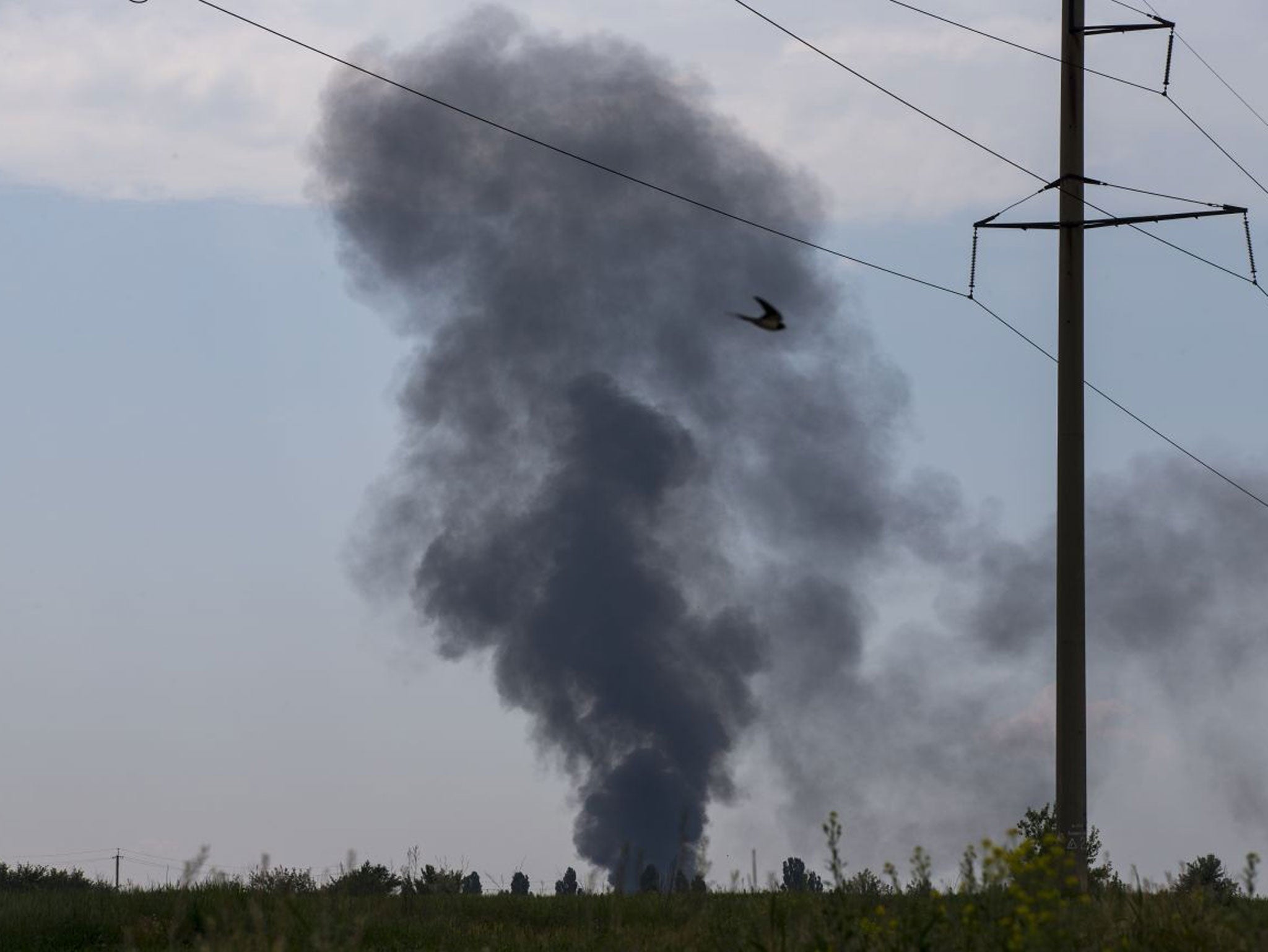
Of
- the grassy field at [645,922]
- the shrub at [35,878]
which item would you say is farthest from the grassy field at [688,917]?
the shrub at [35,878]

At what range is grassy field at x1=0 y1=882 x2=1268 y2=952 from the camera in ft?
35.9

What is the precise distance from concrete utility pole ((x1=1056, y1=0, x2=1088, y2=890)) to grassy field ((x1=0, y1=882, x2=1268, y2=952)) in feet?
7.69

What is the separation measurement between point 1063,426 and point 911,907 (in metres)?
10.3

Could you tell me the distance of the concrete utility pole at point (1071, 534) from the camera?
64.4 ft

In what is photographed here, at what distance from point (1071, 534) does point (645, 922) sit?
7644 millimetres

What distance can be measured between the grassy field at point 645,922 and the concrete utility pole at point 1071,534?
234cm

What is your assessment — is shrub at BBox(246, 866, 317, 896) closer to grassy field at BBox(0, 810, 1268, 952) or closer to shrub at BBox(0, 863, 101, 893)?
grassy field at BBox(0, 810, 1268, 952)

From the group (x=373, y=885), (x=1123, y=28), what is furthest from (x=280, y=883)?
(x=1123, y=28)

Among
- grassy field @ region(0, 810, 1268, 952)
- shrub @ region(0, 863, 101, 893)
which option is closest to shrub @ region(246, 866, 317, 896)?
grassy field @ region(0, 810, 1268, 952)

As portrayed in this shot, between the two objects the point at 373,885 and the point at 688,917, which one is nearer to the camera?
the point at 688,917

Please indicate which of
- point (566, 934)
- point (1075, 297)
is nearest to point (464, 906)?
point (566, 934)

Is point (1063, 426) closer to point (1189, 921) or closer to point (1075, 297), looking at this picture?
point (1075, 297)

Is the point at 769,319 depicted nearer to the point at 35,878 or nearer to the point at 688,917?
the point at 688,917

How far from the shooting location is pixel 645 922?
17547mm
